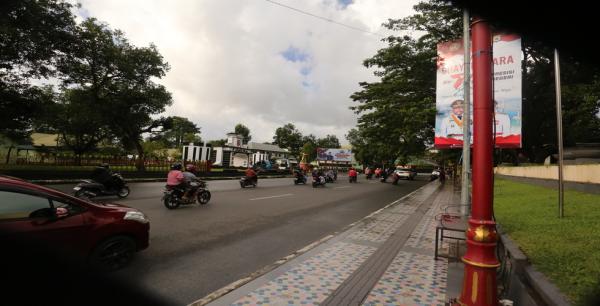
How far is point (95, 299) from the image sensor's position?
3598 mm

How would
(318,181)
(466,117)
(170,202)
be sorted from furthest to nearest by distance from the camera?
(318,181), (170,202), (466,117)

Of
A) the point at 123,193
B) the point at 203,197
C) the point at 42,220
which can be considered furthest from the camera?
the point at 123,193

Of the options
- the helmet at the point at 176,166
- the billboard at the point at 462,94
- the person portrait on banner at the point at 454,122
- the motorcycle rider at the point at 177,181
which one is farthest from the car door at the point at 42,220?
the person portrait on banner at the point at 454,122

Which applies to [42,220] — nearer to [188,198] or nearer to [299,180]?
[188,198]

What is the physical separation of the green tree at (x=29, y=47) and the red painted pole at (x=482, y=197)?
17368 mm

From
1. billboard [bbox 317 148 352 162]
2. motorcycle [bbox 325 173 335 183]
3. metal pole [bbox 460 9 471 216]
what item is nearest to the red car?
metal pole [bbox 460 9 471 216]

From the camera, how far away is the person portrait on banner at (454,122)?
10742mm

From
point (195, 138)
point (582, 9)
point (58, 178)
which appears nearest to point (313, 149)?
point (195, 138)

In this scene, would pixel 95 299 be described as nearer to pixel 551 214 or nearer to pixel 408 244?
pixel 408 244

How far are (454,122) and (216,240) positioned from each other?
29.1 ft

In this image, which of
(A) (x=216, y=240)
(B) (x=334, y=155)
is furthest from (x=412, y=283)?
(B) (x=334, y=155)

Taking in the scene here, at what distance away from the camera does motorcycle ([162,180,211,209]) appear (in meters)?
10.3

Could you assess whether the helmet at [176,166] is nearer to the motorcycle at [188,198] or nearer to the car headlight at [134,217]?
the motorcycle at [188,198]

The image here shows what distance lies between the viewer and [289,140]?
97938 millimetres
